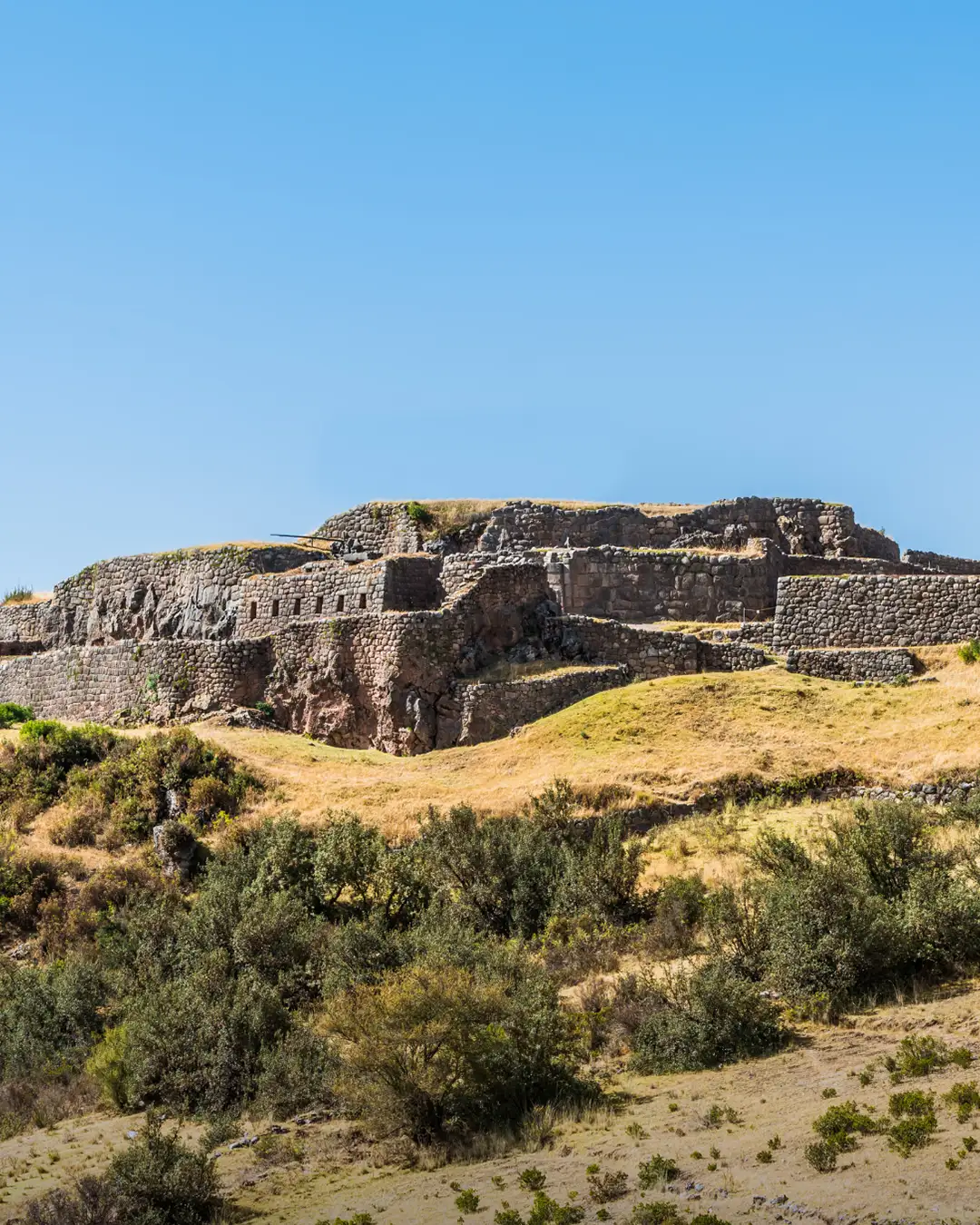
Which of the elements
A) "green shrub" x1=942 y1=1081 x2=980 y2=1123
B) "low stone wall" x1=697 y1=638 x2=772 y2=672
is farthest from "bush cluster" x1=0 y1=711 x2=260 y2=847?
"green shrub" x1=942 y1=1081 x2=980 y2=1123

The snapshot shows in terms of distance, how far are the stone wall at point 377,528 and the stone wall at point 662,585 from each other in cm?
549

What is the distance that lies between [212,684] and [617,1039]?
60.1ft

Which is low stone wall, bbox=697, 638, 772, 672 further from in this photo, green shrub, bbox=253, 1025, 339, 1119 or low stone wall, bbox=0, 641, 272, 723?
green shrub, bbox=253, 1025, 339, 1119

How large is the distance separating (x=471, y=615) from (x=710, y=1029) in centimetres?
1630

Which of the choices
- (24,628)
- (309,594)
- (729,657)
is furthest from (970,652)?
(24,628)

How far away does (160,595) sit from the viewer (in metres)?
40.9

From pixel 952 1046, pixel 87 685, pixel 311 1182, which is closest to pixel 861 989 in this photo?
pixel 952 1046

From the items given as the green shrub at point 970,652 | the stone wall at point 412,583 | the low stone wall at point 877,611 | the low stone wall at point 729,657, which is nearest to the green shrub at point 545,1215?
the green shrub at point 970,652

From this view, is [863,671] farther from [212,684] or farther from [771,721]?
[212,684]

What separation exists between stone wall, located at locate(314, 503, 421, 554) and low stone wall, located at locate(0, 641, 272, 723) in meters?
5.98

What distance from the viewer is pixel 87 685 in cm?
3825

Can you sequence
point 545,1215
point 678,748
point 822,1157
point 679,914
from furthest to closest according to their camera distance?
point 678,748 → point 679,914 → point 545,1215 → point 822,1157

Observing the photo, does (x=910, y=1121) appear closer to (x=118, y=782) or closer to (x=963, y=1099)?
(x=963, y=1099)

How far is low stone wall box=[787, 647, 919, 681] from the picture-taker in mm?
30234
